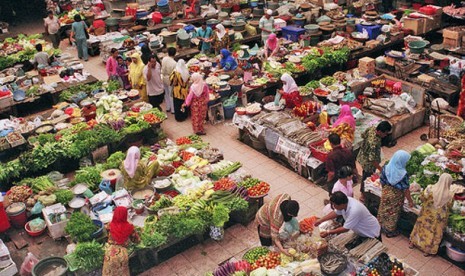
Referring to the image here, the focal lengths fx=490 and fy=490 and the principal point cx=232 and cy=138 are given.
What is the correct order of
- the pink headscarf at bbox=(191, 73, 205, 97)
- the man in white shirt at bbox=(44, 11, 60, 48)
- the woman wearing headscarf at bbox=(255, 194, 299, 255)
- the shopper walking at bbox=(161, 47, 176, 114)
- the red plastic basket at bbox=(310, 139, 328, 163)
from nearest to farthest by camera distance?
the woman wearing headscarf at bbox=(255, 194, 299, 255), the red plastic basket at bbox=(310, 139, 328, 163), the pink headscarf at bbox=(191, 73, 205, 97), the shopper walking at bbox=(161, 47, 176, 114), the man in white shirt at bbox=(44, 11, 60, 48)

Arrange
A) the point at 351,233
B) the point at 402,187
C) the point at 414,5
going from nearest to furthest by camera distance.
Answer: the point at 351,233 < the point at 402,187 < the point at 414,5

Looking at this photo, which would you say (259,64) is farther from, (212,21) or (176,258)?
(176,258)

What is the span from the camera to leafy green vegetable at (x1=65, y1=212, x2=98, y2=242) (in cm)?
774

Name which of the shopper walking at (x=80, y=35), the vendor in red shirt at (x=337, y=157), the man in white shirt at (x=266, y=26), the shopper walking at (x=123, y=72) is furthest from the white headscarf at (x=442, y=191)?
the shopper walking at (x=80, y=35)

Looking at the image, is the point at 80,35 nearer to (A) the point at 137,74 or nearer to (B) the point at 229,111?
(A) the point at 137,74

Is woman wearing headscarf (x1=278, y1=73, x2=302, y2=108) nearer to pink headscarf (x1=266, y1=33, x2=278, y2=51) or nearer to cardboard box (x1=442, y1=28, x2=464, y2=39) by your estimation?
pink headscarf (x1=266, y1=33, x2=278, y2=51)

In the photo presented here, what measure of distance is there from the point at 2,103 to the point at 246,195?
7.48 metres

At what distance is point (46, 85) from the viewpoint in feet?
44.9

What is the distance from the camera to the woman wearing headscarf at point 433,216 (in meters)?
7.30

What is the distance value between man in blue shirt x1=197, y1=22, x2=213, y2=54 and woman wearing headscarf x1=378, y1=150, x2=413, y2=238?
9.06 m

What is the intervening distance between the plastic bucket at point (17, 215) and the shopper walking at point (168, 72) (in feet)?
17.3

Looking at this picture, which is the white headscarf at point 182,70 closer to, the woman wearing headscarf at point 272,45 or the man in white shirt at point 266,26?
the woman wearing headscarf at point 272,45

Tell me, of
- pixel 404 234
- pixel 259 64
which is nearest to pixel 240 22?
pixel 259 64

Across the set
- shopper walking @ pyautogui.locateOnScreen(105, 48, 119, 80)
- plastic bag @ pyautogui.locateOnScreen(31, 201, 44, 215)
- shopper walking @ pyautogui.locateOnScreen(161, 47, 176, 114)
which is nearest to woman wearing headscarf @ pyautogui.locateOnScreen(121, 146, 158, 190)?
plastic bag @ pyautogui.locateOnScreen(31, 201, 44, 215)
